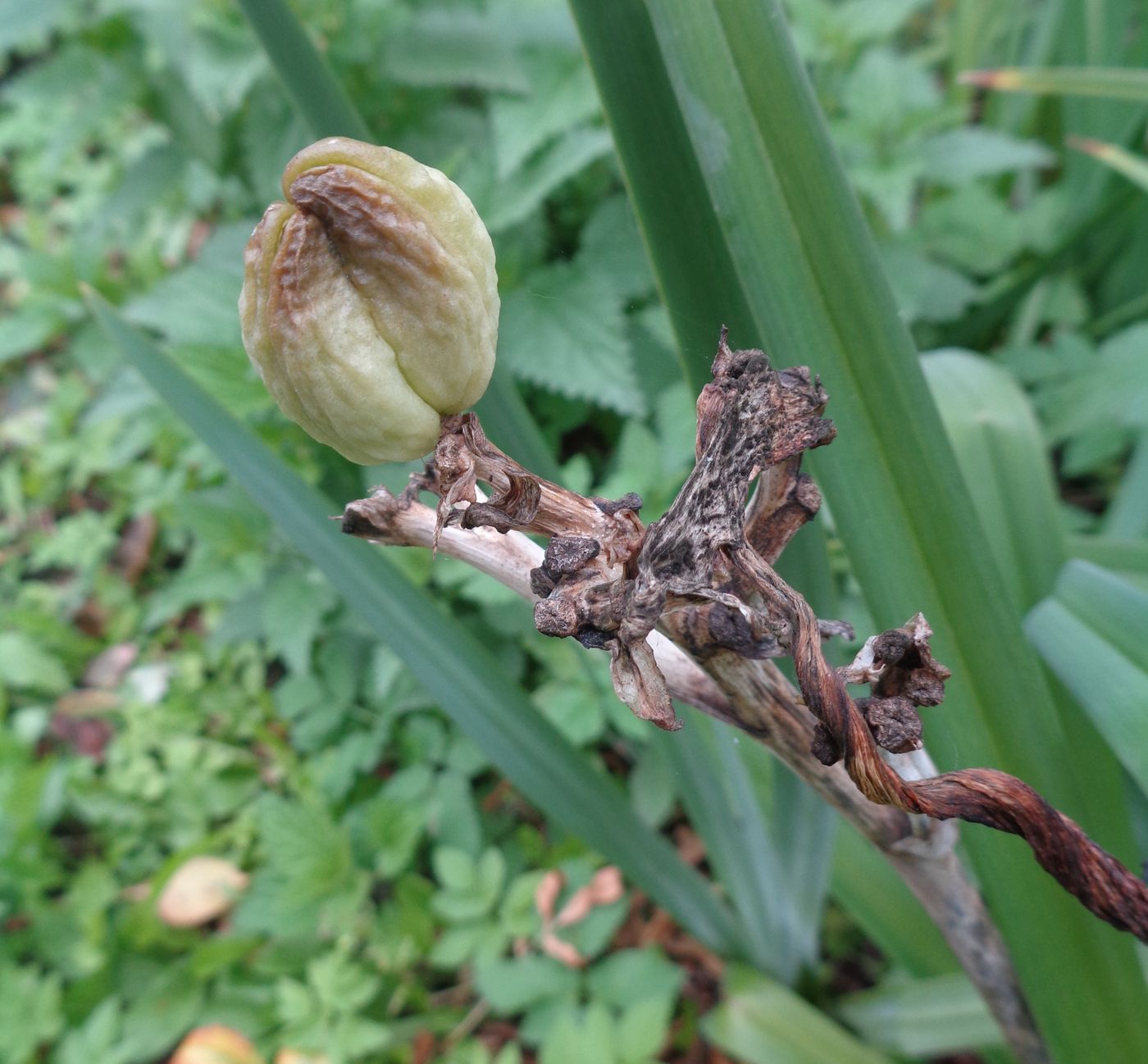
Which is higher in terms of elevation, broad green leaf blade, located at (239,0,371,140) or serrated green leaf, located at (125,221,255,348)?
broad green leaf blade, located at (239,0,371,140)

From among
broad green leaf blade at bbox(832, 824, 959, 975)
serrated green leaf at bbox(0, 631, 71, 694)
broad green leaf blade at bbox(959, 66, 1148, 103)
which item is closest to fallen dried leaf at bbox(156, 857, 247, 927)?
serrated green leaf at bbox(0, 631, 71, 694)

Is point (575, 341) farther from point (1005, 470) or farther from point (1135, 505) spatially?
point (1135, 505)

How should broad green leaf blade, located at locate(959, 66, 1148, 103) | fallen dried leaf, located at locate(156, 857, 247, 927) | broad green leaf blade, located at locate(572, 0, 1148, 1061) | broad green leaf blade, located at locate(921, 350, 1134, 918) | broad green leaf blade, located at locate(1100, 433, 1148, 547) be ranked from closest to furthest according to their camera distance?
broad green leaf blade, located at locate(572, 0, 1148, 1061)
broad green leaf blade, located at locate(921, 350, 1134, 918)
broad green leaf blade, located at locate(959, 66, 1148, 103)
broad green leaf blade, located at locate(1100, 433, 1148, 547)
fallen dried leaf, located at locate(156, 857, 247, 927)

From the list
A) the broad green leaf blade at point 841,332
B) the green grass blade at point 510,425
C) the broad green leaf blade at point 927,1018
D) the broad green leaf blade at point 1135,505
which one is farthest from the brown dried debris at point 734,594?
the broad green leaf blade at point 1135,505

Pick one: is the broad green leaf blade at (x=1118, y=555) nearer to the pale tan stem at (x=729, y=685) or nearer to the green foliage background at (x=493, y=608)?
the green foliage background at (x=493, y=608)

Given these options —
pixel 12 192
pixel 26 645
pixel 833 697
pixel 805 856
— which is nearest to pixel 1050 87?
pixel 805 856

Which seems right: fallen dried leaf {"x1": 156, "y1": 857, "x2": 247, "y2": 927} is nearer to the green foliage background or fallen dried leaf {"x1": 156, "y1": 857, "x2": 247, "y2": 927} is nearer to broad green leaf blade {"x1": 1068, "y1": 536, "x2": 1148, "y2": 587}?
the green foliage background

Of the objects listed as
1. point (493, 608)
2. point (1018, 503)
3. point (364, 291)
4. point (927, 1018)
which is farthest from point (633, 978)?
point (364, 291)
